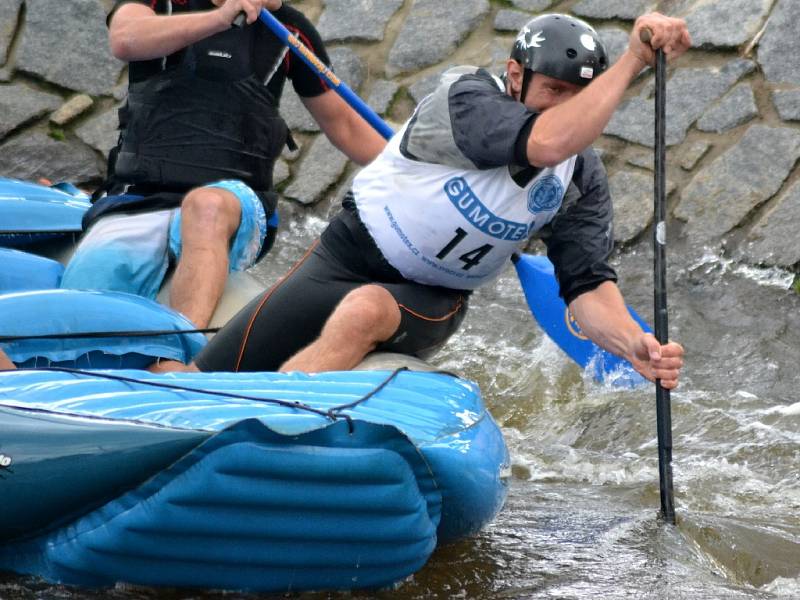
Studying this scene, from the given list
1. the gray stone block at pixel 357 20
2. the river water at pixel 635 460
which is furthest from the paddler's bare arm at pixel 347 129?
the gray stone block at pixel 357 20

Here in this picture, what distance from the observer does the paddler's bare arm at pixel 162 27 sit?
396cm

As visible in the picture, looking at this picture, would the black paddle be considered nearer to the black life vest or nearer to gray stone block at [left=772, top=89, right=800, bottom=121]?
the black life vest

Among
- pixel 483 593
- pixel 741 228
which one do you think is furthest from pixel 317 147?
pixel 483 593

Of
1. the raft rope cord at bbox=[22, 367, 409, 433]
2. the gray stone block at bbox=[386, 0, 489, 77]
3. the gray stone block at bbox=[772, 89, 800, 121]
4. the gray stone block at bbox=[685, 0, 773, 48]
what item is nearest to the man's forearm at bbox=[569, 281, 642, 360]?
the raft rope cord at bbox=[22, 367, 409, 433]

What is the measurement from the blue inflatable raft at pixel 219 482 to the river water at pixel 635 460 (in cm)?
9

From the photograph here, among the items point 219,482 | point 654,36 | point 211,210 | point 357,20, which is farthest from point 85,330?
point 357,20

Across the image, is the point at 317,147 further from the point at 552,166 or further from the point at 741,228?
the point at 552,166

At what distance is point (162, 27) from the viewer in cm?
400

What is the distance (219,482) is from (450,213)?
1.09 meters

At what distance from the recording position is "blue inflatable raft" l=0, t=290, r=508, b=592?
7.81 ft

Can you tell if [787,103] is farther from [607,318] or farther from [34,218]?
[34,218]

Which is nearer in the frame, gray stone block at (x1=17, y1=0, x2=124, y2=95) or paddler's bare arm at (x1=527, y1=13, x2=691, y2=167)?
paddler's bare arm at (x1=527, y1=13, x2=691, y2=167)

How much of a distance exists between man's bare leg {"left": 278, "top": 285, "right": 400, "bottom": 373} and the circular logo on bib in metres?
0.41

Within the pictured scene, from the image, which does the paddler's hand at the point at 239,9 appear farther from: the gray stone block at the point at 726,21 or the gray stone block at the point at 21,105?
the gray stone block at the point at 21,105
